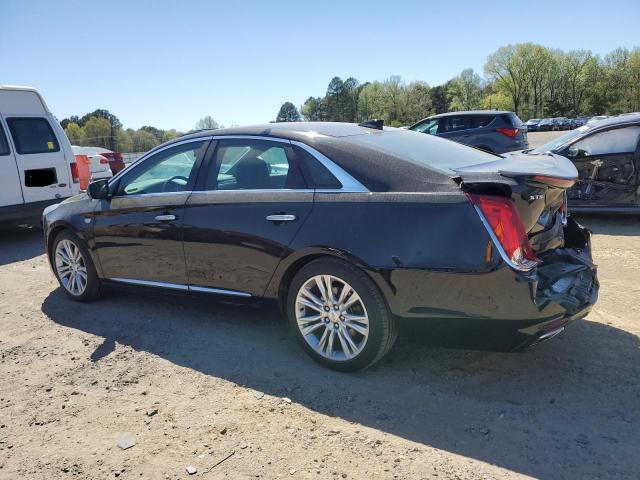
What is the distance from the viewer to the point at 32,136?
8.39m

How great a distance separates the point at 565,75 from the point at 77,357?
10496cm

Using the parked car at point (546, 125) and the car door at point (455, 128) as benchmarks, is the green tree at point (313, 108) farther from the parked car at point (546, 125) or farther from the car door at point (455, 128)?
the car door at point (455, 128)

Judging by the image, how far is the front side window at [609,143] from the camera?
726cm

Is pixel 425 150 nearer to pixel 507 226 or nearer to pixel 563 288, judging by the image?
pixel 507 226

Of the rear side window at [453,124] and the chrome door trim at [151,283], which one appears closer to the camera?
the chrome door trim at [151,283]

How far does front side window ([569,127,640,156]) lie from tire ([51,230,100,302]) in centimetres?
648

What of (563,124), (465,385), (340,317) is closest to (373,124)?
(340,317)

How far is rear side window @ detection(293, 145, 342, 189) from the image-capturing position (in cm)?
346

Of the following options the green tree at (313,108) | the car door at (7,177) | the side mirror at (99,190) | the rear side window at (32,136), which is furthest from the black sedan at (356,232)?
the green tree at (313,108)

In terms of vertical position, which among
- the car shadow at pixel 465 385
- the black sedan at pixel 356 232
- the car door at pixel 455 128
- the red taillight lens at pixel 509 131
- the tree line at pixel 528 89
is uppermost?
the tree line at pixel 528 89

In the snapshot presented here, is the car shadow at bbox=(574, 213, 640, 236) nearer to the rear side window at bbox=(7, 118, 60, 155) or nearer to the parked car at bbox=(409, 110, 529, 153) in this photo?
the parked car at bbox=(409, 110, 529, 153)

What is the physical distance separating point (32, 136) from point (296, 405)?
23.9 feet

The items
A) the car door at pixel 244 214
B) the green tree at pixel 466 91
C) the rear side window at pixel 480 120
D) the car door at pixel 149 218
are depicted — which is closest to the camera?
the car door at pixel 244 214

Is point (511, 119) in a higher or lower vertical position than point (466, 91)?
lower
